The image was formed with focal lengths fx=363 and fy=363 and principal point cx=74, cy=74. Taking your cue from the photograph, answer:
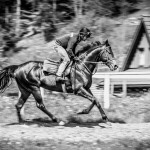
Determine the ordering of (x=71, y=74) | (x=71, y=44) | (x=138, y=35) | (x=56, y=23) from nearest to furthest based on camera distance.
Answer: (x=71, y=44)
(x=71, y=74)
(x=138, y=35)
(x=56, y=23)

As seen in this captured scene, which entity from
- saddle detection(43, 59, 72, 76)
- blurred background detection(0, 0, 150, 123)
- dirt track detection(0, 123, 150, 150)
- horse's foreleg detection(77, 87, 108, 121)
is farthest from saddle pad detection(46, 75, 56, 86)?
blurred background detection(0, 0, 150, 123)

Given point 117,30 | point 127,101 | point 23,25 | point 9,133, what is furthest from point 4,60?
point 9,133

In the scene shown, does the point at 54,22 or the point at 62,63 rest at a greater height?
the point at 62,63

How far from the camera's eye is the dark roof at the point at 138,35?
18109mm

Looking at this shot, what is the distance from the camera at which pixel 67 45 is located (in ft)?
32.1

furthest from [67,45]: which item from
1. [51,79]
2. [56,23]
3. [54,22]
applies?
[56,23]

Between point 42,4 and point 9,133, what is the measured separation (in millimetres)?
21923

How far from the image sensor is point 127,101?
43.7 ft

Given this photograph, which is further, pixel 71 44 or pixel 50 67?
pixel 50 67

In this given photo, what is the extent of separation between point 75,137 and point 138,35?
1305 centimetres

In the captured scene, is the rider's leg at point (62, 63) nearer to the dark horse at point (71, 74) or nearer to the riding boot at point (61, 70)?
the riding boot at point (61, 70)

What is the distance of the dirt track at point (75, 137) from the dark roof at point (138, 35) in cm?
970

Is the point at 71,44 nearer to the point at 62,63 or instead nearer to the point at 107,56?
the point at 62,63

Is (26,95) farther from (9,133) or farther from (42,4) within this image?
(42,4)
